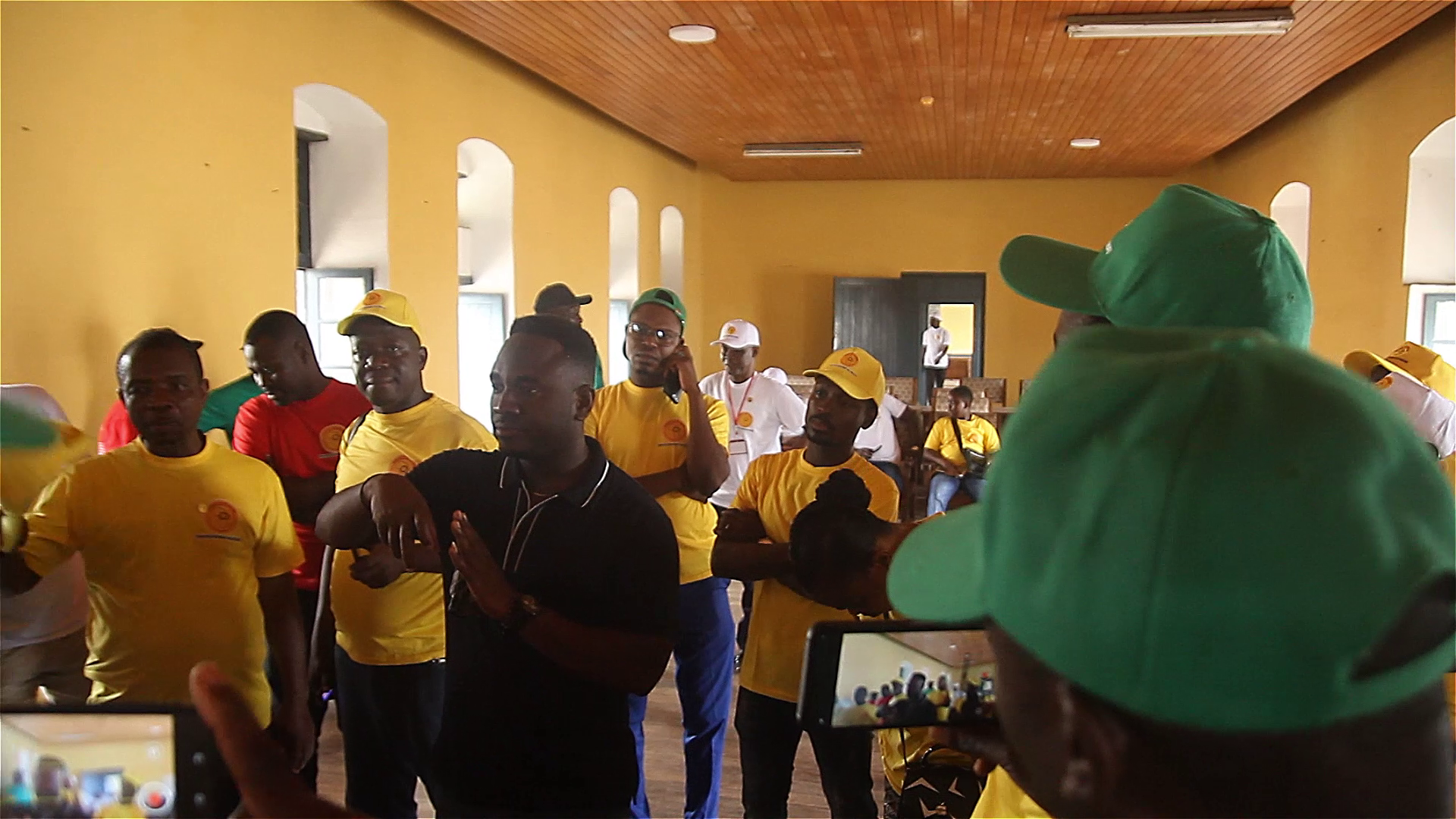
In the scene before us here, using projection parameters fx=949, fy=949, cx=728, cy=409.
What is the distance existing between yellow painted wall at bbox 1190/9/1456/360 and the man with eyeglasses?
5.34 m

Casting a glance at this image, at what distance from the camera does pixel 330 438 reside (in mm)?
2832

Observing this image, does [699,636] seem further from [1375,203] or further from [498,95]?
[1375,203]

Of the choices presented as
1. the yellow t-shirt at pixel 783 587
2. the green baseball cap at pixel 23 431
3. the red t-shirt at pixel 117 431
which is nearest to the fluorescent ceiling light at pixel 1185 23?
the yellow t-shirt at pixel 783 587

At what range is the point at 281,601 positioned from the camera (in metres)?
2.15

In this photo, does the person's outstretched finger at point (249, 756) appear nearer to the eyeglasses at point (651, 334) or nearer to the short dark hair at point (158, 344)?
the short dark hair at point (158, 344)

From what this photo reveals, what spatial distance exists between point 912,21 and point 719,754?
14.3 ft

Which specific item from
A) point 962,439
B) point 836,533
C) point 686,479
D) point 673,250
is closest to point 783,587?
point 836,533

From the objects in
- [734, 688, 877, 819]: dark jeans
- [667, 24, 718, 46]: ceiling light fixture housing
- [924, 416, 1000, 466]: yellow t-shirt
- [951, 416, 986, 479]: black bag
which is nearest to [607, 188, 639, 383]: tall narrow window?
[667, 24, 718, 46]: ceiling light fixture housing

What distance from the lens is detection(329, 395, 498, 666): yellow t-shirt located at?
2365mm

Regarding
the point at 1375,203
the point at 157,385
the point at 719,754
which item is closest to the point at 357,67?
the point at 157,385

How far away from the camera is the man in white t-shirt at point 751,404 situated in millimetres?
4957

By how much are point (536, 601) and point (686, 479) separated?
1376 millimetres

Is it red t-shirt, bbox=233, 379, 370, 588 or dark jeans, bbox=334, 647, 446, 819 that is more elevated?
red t-shirt, bbox=233, 379, 370, 588

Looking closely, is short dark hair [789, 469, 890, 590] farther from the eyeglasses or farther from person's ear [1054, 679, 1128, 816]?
person's ear [1054, 679, 1128, 816]
